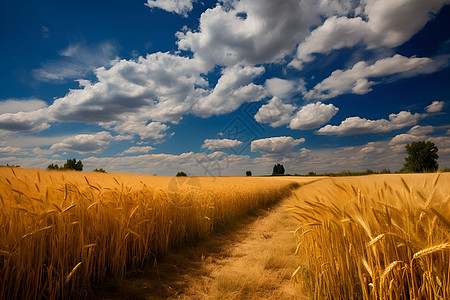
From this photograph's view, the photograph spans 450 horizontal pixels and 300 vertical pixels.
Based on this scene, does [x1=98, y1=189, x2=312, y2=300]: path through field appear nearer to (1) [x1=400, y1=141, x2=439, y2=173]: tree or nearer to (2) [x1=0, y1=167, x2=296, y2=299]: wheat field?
→ (2) [x1=0, y1=167, x2=296, y2=299]: wheat field

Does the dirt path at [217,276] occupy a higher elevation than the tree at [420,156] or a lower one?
lower

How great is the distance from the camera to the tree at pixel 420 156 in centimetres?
2814

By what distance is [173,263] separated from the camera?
3.82 meters

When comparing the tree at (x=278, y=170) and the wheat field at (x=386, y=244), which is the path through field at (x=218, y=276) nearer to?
the wheat field at (x=386, y=244)

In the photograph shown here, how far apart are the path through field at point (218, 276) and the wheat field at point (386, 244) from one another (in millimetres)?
600

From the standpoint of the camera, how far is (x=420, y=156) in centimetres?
2912

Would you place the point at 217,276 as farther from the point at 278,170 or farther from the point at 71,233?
the point at 278,170

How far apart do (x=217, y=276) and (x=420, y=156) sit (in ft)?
126

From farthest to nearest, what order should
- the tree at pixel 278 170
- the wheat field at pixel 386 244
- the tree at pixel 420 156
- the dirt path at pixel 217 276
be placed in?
the tree at pixel 278 170
the tree at pixel 420 156
the dirt path at pixel 217 276
the wheat field at pixel 386 244

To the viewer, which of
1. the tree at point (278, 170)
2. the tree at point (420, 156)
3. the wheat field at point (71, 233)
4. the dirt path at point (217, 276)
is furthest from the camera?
the tree at point (278, 170)

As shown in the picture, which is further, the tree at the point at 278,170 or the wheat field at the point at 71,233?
the tree at the point at 278,170

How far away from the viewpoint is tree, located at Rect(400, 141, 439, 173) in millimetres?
A: 28141

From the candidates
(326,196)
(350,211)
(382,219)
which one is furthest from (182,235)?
(382,219)

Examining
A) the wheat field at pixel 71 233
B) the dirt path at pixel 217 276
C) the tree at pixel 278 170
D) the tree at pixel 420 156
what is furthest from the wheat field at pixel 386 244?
the tree at pixel 278 170
